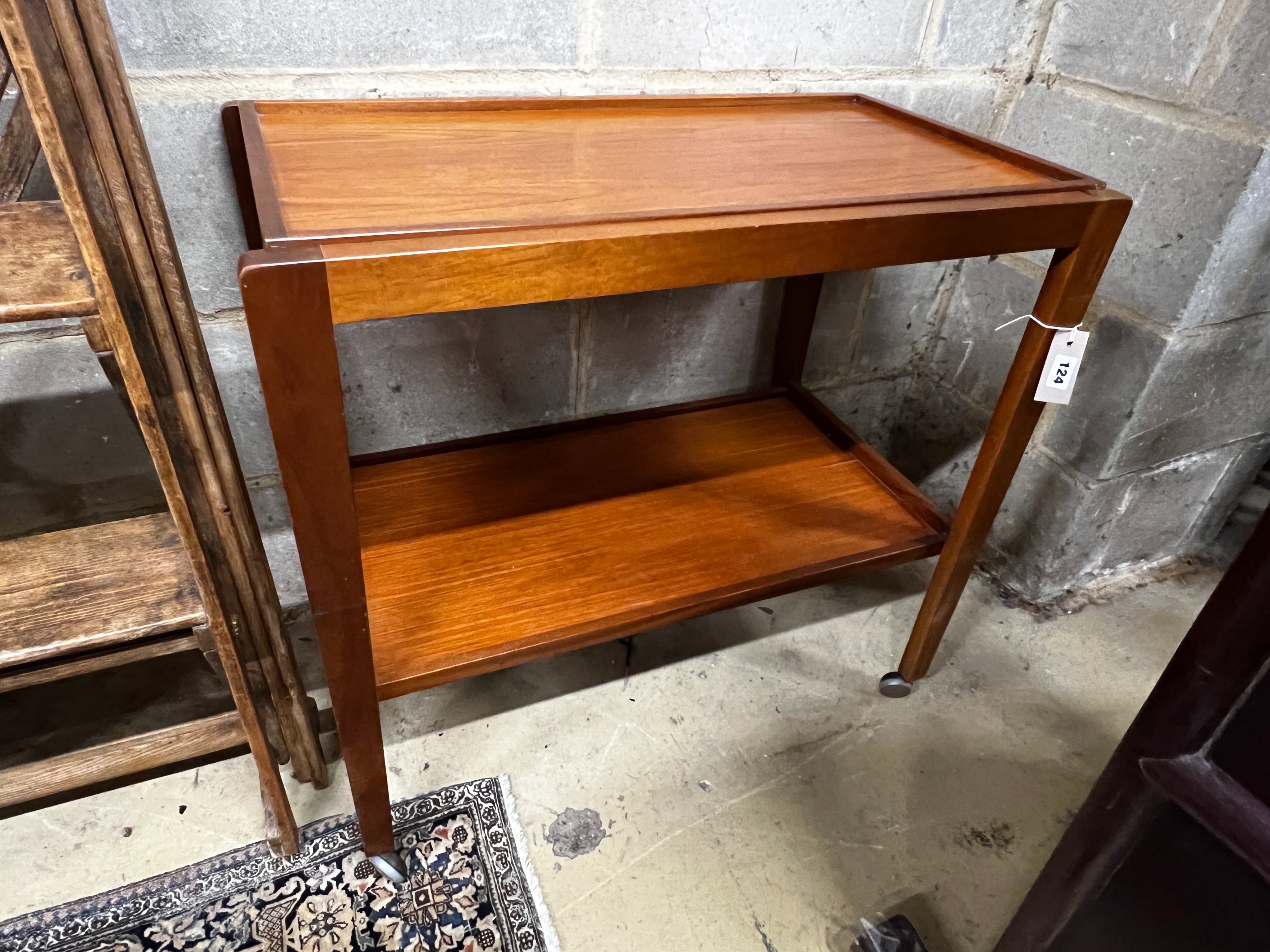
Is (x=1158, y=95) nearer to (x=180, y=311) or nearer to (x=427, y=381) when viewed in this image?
(x=427, y=381)

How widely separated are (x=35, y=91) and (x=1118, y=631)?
1.65 metres

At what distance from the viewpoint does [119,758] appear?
88cm

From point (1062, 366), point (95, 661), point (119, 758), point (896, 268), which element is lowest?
point (119, 758)

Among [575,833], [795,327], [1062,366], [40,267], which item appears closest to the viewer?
[40,267]

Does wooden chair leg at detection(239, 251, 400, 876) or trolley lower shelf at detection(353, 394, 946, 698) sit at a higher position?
Result: wooden chair leg at detection(239, 251, 400, 876)

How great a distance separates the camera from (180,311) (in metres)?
0.73

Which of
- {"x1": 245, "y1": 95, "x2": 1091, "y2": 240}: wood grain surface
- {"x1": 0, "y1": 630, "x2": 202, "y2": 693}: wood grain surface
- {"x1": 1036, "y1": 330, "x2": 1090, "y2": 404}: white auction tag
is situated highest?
{"x1": 245, "y1": 95, "x2": 1091, "y2": 240}: wood grain surface

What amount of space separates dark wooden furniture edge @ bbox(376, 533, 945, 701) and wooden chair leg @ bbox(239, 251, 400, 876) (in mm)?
75

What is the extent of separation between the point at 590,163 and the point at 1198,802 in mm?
745

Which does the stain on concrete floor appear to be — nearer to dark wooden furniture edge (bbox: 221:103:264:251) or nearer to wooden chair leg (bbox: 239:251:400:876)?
wooden chair leg (bbox: 239:251:400:876)

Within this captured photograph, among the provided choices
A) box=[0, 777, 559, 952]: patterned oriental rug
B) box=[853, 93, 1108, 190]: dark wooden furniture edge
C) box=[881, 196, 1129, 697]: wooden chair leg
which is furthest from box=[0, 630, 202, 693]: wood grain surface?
box=[853, 93, 1108, 190]: dark wooden furniture edge

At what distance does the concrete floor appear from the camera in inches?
40.3

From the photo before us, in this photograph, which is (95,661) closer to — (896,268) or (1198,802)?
(1198,802)

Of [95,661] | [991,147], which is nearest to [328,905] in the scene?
[95,661]
